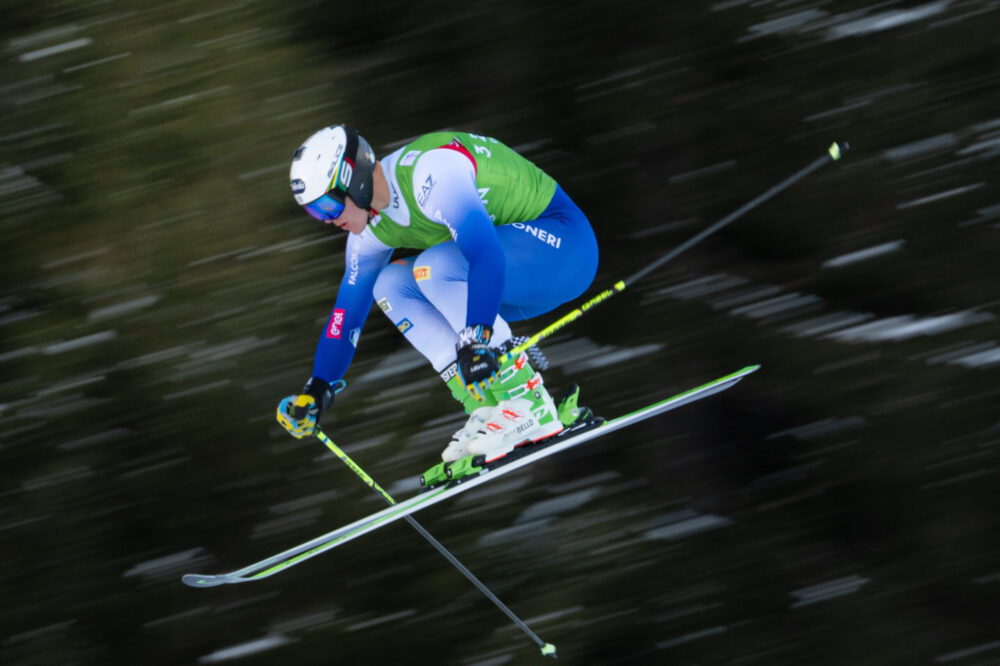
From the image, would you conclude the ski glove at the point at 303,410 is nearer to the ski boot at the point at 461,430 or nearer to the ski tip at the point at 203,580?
the ski boot at the point at 461,430

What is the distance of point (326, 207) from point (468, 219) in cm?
48

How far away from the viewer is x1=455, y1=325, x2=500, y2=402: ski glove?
12.1 feet

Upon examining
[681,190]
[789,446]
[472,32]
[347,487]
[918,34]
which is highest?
[472,32]

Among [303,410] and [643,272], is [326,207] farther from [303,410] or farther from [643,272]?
[643,272]

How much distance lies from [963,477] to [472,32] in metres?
3.39

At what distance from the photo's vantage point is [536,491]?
600 cm

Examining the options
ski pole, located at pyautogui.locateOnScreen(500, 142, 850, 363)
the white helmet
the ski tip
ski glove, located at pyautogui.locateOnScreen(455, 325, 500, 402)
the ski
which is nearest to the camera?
ski glove, located at pyautogui.locateOnScreen(455, 325, 500, 402)

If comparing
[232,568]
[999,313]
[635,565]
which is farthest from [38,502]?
[999,313]

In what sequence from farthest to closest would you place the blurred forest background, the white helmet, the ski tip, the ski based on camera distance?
the blurred forest background < the ski tip < the ski < the white helmet

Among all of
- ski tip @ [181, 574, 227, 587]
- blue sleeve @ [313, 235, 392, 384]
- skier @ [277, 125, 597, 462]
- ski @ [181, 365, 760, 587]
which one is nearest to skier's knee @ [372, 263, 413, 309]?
skier @ [277, 125, 597, 462]

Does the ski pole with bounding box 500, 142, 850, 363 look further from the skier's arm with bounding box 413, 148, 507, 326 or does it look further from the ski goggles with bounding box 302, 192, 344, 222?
the ski goggles with bounding box 302, 192, 344, 222

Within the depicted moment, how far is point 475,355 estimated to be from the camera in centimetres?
367

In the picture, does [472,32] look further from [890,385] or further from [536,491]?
[890,385]

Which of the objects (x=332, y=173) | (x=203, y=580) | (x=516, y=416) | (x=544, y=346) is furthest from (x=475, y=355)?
(x=544, y=346)
